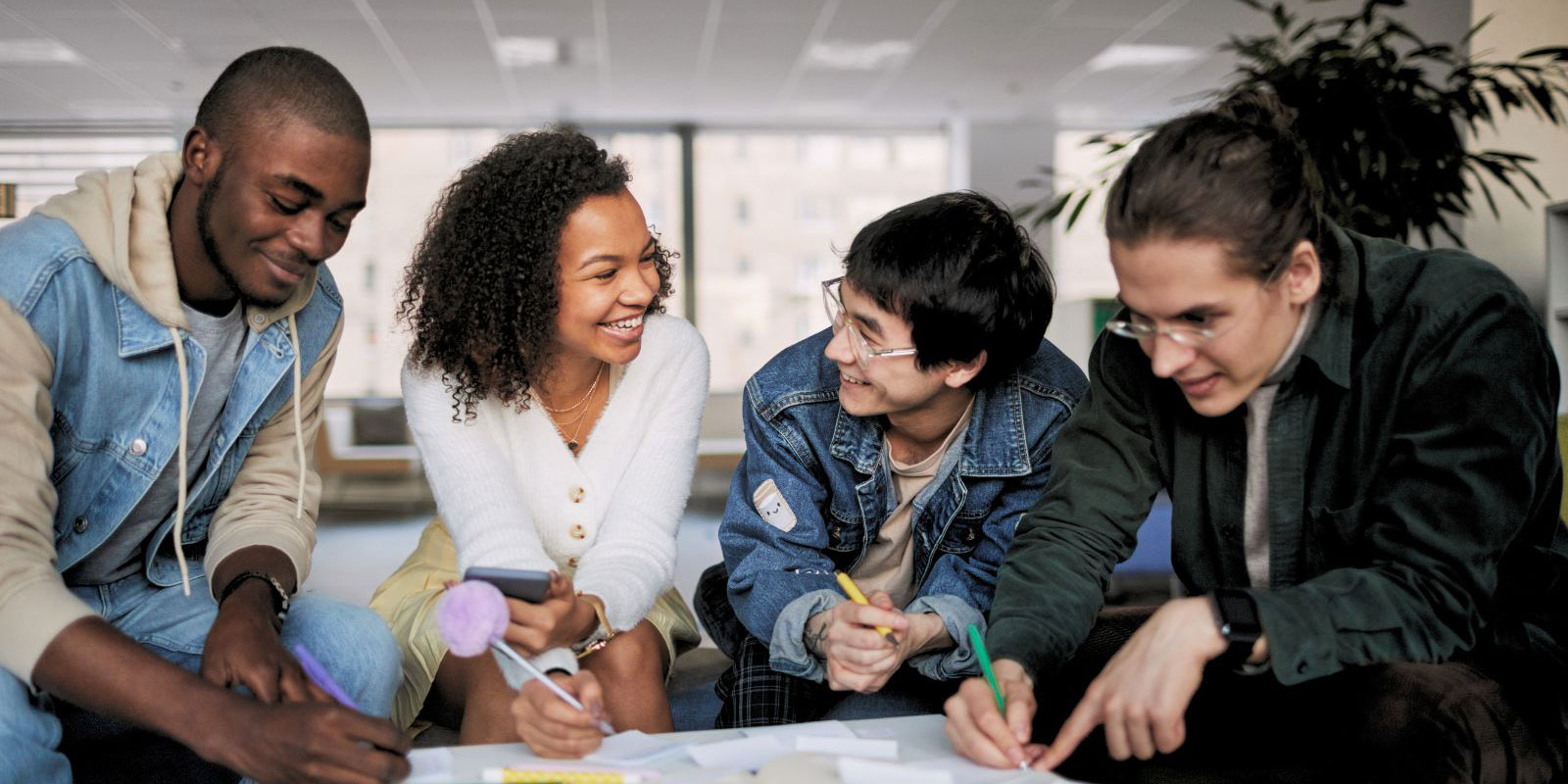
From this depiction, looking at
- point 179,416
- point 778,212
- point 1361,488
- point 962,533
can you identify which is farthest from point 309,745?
point 778,212

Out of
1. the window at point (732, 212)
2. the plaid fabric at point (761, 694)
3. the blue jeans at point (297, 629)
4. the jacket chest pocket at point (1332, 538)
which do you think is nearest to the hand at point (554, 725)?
the blue jeans at point (297, 629)

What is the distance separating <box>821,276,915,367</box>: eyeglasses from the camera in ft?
5.65

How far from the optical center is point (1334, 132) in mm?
2908

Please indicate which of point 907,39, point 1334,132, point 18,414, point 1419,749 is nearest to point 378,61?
point 907,39

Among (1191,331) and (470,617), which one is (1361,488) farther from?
(470,617)

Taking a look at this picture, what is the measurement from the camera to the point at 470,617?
115cm

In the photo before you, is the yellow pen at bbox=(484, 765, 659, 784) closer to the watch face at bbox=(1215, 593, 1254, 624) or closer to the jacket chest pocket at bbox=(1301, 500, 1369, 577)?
the watch face at bbox=(1215, 593, 1254, 624)

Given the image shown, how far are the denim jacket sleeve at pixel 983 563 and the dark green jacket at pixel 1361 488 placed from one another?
0.21 m

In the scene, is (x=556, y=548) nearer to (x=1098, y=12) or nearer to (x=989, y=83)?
(x=1098, y=12)

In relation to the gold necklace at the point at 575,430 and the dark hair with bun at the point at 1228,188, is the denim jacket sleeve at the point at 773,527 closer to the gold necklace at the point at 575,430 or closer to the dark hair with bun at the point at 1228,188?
the gold necklace at the point at 575,430

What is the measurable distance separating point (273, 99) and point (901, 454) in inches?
41.6

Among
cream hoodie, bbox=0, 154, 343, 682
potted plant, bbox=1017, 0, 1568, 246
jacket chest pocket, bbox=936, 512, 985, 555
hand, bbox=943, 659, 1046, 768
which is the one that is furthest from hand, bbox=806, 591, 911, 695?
potted plant, bbox=1017, 0, 1568, 246

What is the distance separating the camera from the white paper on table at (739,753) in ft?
3.71

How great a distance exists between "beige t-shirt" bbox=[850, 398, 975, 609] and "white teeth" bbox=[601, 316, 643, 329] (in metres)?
0.44
